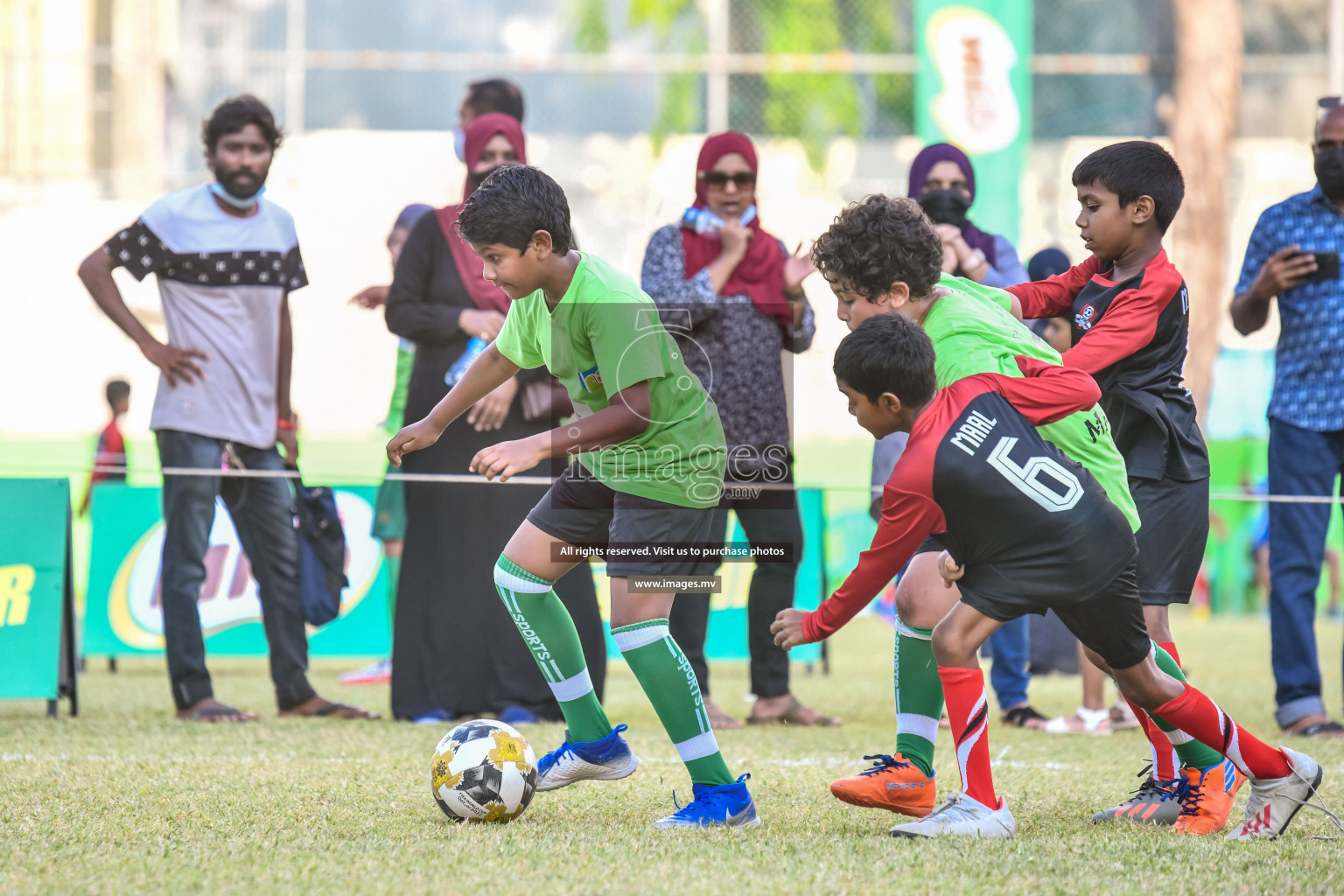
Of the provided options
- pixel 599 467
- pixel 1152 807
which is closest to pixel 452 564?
pixel 599 467

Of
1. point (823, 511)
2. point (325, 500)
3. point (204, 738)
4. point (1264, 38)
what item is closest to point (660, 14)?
point (1264, 38)

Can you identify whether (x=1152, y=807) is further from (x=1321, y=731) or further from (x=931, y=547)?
(x=1321, y=731)

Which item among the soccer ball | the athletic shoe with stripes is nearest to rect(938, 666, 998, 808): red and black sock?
the athletic shoe with stripes

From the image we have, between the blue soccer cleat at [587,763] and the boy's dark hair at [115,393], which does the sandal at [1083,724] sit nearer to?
the blue soccer cleat at [587,763]

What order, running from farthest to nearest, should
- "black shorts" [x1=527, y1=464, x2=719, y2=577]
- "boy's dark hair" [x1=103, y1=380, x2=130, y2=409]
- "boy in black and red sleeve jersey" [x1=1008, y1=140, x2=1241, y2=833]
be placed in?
1. "boy's dark hair" [x1=103, y1=380, x2=130, y2=409]
2. "boy in black and red sleeve jersey" [x1=1008, y1=140, x2=1241, y2=833]
3. "black shorts" [x1=527, y1=464, x2=719, y2=577]

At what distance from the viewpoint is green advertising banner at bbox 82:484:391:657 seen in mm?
7785

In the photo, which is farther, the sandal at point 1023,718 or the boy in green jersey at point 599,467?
the sandal at point 1023,718

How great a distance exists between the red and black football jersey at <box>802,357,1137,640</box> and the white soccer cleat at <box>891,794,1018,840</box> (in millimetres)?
500

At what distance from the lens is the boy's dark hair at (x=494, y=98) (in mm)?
6609

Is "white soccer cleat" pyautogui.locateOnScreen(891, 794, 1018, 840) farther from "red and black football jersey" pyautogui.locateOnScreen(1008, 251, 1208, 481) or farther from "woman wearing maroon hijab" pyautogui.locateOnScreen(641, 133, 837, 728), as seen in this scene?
"woman wearing maroon hijab" pyautogui.locateOnScreen(641, 133, 837, 728)

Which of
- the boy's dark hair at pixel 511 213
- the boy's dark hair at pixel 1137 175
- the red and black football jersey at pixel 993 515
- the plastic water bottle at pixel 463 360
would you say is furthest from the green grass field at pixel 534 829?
the boy's dark hair at pixel 1137 175

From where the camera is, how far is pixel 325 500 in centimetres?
654

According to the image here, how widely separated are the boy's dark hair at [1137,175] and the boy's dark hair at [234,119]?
3.51m

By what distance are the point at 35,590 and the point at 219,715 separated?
3.00 ft
